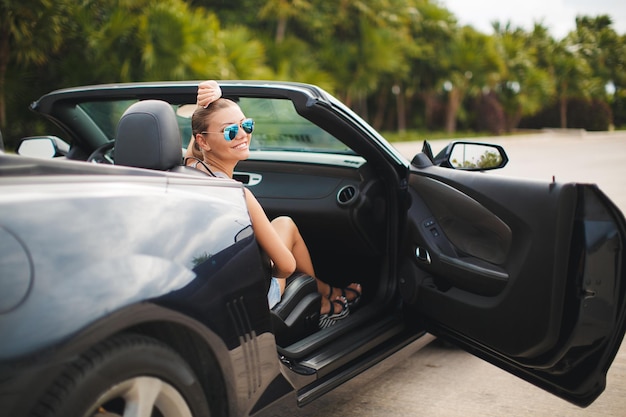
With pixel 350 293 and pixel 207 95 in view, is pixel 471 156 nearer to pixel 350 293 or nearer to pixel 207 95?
pixel 350 293

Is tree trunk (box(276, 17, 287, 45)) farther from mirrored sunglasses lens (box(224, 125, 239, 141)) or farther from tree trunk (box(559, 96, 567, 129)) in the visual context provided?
tree trunk (box(559, 96, 567, 129))

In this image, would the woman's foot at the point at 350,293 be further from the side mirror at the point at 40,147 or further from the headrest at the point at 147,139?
the side mirror at the point at 40,147

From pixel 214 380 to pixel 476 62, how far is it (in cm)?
2495

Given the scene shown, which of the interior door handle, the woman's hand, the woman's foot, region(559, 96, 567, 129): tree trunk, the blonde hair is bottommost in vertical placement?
the woman's foot

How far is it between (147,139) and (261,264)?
558mm

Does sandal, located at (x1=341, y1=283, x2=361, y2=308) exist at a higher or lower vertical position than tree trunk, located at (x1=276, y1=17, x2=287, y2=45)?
lower

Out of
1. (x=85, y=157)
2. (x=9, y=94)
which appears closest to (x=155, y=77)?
(x=9, y=94)

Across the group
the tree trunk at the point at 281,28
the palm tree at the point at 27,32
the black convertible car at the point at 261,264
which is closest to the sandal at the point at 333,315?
the black convertible car at the point at 261,264

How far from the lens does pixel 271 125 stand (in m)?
3.66

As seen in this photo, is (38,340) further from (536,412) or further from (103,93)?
(536,412)

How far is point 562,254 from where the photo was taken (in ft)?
7.14

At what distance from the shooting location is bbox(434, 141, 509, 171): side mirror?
2.90 metres

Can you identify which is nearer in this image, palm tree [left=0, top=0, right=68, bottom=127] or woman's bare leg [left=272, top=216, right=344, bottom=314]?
woman's bare leg [left=272, top=216, right=344, bottom=314]

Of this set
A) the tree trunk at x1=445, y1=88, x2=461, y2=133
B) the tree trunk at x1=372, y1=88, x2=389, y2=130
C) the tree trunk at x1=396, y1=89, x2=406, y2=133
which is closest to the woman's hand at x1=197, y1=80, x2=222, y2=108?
the tree trunk at x1=372, y1=88, x2=389, y2=130
